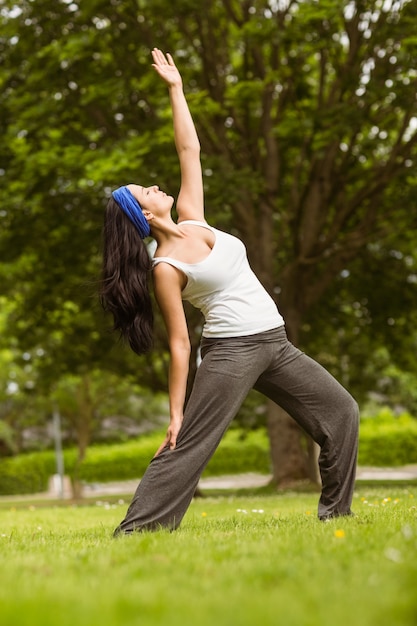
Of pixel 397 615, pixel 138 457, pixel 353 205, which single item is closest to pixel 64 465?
pixel 138 457

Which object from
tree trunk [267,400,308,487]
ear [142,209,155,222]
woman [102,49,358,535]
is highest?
ear [142,209,155,222]

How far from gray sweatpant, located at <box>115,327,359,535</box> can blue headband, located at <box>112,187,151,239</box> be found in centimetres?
83

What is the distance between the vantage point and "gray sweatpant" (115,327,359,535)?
513cm

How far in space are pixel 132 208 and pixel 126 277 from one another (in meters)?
0.42

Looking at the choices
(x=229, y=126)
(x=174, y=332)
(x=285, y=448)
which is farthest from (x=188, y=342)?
(x=229, y=126)

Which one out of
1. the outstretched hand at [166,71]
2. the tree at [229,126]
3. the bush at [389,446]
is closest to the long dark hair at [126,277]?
the outstretched hand at [166,71]

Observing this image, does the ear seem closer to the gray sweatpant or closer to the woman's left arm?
the woman's left arm

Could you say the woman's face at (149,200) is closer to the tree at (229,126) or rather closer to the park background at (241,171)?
the park background at (241,171)

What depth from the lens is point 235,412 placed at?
542 centimetres

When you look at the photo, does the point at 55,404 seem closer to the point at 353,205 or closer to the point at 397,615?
the point at 353,205

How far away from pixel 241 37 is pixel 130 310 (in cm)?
1002

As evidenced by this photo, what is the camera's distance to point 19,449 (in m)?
49.2

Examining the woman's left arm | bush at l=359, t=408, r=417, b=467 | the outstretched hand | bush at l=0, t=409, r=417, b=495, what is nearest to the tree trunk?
bush at l=0, t=409, r=417, b=495

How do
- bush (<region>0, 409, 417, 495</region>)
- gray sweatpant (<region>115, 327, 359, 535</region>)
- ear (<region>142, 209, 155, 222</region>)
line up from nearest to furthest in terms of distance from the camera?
gray sweatpant (<region>115, 327, 359, 535</region>) → ear (<region>142, 209, 155, 222</region>) → bush (<region>0, 409, 417, 495</region>)
